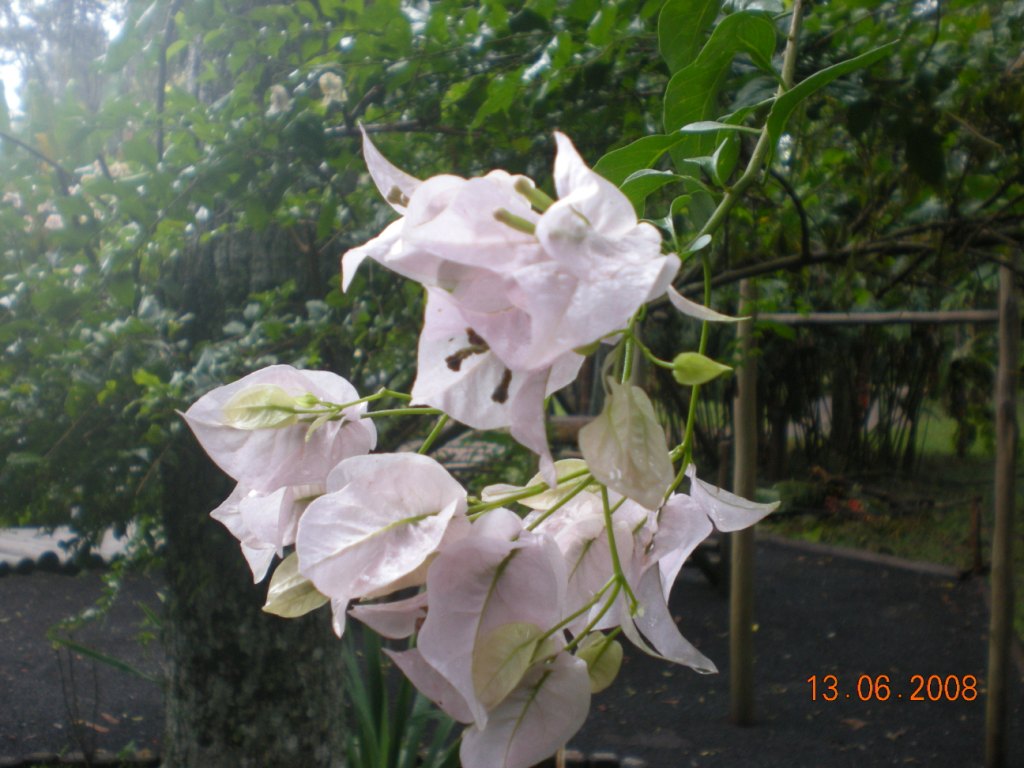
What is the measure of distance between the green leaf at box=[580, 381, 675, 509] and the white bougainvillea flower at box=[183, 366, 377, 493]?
0.33 feet

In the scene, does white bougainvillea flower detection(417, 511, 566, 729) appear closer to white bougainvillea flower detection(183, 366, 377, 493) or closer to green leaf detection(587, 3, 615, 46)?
white bougainvillea flower detection(183, 366, 377, 493)

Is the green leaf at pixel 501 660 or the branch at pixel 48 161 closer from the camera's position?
the green leaf at pixel 501 660

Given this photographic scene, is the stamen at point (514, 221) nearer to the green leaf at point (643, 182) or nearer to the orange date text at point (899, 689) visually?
the green leaf at point (643, 182)

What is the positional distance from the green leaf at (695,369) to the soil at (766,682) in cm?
193

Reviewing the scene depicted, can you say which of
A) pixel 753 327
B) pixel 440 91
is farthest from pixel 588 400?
pixel 440 91

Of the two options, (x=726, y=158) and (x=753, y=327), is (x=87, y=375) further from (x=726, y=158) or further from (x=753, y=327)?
(x=753, y=327)

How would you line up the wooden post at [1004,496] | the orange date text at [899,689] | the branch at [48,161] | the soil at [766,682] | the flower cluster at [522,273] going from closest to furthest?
the flower cluster at [522,273]
the branch at [48,161]
the wooden post at [1004,496]
the soil at [766,682]
the orange date text at [899,689]

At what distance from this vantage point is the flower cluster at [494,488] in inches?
7.6

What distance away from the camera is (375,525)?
23cm

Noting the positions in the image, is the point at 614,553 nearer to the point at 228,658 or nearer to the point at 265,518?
the point at 265,518

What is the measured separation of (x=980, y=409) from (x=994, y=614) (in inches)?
75.5

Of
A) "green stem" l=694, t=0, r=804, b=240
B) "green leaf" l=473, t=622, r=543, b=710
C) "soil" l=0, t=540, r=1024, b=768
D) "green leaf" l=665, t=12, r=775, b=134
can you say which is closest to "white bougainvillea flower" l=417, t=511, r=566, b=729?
"green leaf" l=473, t=622, r=543, b=710

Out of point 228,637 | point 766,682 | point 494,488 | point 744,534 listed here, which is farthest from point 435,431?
point 766,682

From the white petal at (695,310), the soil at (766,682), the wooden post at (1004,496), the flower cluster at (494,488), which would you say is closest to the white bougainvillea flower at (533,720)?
the flower cluster at (494,488)
